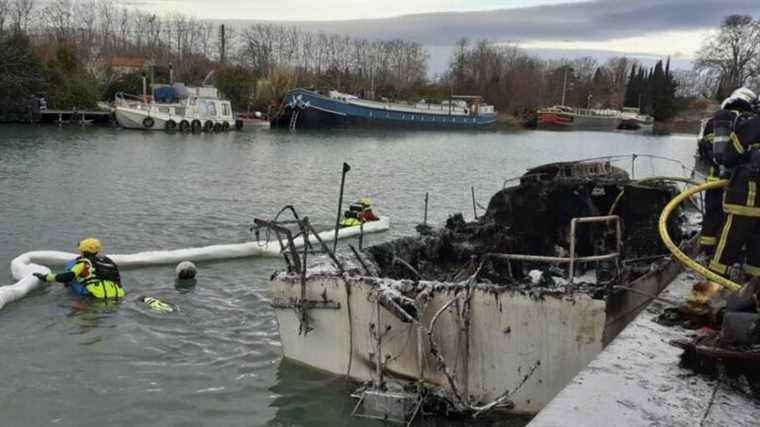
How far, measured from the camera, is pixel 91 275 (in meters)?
9.85

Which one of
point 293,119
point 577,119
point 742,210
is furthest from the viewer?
point 577,119

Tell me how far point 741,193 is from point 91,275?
870 centimetres

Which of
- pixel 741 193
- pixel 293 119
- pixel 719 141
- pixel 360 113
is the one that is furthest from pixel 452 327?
pixel 360 113

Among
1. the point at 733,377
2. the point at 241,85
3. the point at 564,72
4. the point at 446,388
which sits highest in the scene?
the point at 564,72

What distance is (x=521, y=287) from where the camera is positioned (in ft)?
19.6

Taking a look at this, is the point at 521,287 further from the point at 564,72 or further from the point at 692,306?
the point at 564,72

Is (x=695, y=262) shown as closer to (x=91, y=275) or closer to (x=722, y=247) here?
(x=722, y=247)

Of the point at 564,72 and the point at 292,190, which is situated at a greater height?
the point at 564,72

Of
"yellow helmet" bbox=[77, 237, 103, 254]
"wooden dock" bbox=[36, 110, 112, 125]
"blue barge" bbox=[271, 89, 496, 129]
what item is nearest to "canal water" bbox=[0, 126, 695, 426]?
"yellow helmet" bbox=[77, 237, 103, 254]

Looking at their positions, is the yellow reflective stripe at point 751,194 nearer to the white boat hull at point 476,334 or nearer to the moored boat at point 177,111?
the white boat hull at point 476,334

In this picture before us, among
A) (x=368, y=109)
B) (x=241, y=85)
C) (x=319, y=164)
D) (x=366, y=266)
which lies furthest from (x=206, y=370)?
(x=241, y=85)

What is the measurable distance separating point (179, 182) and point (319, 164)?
33.6 ft

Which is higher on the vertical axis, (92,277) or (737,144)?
(737,144)

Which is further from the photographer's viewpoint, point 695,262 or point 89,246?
point 89,246
